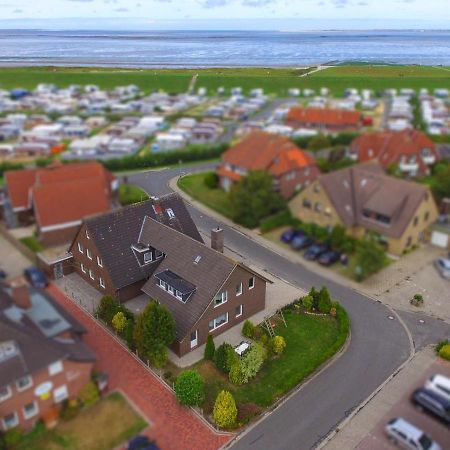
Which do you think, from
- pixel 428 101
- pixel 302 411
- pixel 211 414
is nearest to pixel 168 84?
pixel 428 101

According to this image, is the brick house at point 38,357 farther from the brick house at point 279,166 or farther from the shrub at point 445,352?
the shrub at point 445,352

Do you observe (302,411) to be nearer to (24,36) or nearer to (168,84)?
(168,84)

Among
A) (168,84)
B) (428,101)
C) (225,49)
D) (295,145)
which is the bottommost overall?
(295,145)

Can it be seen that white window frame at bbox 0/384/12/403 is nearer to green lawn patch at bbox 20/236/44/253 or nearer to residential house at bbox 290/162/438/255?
green lawn patch at bbox 20/236/44/253

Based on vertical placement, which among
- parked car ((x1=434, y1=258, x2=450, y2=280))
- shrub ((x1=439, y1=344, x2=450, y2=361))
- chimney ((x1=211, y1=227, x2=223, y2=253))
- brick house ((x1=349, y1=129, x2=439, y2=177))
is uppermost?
brick house ((x1=349, y1=129, x2=439, y2=177))

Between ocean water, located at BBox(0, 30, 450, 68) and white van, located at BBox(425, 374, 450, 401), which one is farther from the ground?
ocean water, located at BBox(0, 30, 450, 68)

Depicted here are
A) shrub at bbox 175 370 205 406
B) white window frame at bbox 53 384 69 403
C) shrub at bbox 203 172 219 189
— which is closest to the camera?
white window frame at bbox 53 384 69 403

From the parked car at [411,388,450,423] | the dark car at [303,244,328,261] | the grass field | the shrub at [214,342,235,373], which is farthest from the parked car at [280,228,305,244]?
the grass field

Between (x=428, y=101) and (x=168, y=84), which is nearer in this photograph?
(x=168, y=84)
